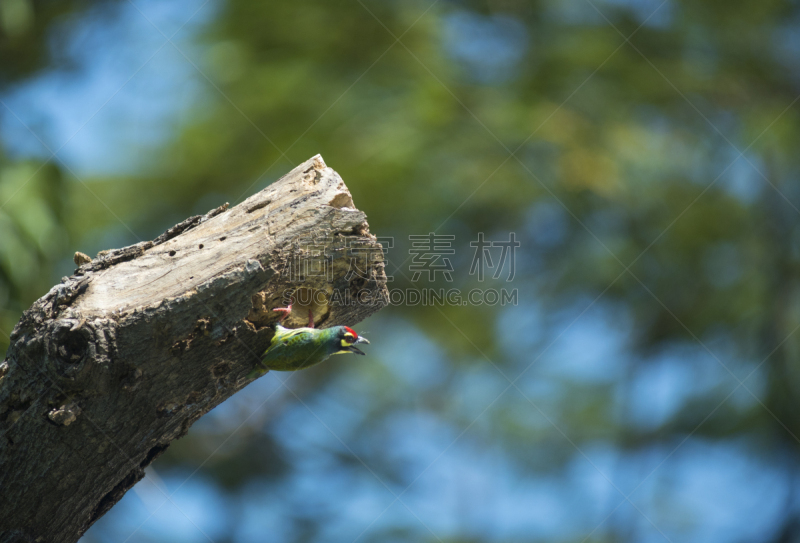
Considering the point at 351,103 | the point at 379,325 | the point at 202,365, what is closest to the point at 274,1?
the point at 351,103

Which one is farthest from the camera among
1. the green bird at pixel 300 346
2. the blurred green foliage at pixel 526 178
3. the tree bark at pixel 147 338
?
the blurred green foliage at pixel 526 178

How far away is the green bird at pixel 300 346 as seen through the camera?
317cm

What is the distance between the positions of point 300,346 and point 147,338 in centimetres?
85

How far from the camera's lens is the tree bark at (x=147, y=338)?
2.59m

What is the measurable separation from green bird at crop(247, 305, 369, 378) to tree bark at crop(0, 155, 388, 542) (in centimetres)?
7

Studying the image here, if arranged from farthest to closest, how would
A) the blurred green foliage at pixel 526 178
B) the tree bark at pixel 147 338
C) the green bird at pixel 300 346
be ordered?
the blurred green foliage at pixel 526 178, the green bird at pixel 300 346, the tree bark at pixel 147 338

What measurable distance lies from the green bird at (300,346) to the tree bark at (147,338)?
0.07 metres

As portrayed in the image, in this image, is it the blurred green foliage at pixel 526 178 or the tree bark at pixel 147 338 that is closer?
the tree bark at pixel 147 338

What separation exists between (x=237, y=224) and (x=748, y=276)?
33.1ft

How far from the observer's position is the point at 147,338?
268 cm

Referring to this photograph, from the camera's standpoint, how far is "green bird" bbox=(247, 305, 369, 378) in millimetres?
3174

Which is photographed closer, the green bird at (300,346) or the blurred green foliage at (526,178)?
the green bird at (300,346)

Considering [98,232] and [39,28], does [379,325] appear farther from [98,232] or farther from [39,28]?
[39,28]

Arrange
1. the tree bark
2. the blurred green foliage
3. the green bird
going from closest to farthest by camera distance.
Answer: the tree bark < the green bird < the blurred green foliage
